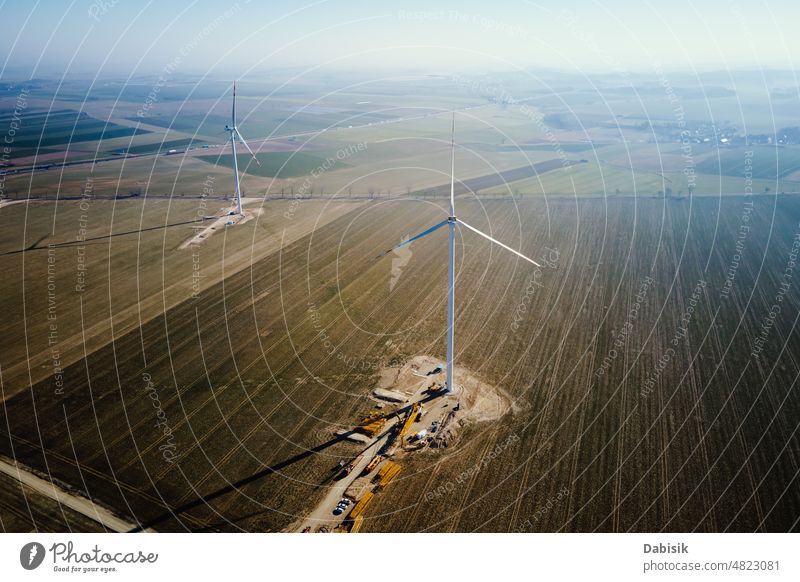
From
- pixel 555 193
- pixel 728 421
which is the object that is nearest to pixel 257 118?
pixel 555 193

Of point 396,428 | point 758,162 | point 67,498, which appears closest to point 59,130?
point 67,498

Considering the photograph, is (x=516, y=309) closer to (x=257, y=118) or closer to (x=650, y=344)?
(x=650, y=344)

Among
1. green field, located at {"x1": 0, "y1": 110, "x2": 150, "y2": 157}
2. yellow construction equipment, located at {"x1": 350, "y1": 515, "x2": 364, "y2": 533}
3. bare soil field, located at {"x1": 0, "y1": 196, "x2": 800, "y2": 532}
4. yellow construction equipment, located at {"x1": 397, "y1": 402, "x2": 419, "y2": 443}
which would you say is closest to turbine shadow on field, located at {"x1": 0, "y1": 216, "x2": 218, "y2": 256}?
bare soil field, located at {"x1": 0, "y1": 196, "x2": 800, "y2": 532}

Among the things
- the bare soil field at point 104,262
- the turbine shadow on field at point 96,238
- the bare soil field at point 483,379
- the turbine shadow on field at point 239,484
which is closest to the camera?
the turbine shadow on field at point 239,484

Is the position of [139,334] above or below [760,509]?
above

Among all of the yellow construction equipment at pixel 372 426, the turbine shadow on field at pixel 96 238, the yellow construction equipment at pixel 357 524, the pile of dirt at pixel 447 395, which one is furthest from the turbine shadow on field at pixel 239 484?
the turbine shadow on field at pixel 96 238

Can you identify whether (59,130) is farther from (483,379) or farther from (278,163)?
(483,379)
